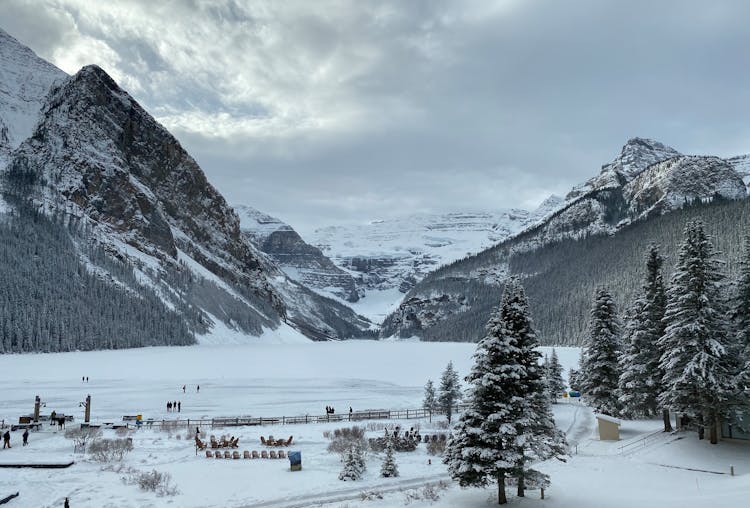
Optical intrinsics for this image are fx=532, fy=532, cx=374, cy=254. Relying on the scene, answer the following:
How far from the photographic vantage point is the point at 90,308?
437ft

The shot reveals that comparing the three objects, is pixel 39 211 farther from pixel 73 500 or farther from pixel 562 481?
pixel 562 481

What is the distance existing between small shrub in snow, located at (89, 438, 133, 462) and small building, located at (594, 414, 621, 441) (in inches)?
1271

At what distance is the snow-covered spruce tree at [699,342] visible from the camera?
98.2 ft

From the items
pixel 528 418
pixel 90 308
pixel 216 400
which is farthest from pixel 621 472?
pixel 90 308

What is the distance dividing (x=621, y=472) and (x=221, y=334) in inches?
6559

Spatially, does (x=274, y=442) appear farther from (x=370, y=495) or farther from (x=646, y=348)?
(x=646, y=348)

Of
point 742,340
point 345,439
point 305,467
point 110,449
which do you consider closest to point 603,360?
point 742,340

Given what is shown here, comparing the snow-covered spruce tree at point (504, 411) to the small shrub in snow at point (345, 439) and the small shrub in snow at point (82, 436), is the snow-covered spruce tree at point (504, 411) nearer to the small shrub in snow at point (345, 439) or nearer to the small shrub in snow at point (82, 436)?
the small shrub in snow at point (345, 439)

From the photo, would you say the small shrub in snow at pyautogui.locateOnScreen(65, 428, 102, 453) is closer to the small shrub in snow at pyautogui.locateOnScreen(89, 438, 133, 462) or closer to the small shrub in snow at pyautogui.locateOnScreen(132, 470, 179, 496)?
the small shrub in snow at pyautogui.locateOnScreen(89, 438, 133, 462)

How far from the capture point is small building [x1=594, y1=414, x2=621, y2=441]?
37812mm

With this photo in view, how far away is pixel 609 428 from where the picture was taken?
125 feet

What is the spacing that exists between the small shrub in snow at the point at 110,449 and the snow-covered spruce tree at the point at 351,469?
1360 centimetres

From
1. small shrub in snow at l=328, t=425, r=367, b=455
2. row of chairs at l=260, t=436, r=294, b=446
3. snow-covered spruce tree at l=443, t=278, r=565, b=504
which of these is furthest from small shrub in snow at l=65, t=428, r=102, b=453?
snow-covered spruce tree at l=443, t=278, r=565, b=504

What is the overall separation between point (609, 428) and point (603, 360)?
7.63m
